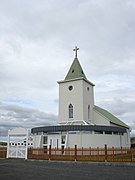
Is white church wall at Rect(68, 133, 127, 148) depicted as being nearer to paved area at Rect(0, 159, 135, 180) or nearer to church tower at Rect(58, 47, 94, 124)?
church tower at Rect(58, 47, 94, 124)

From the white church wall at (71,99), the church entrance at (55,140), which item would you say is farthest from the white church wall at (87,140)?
the white church wall at (71,99)

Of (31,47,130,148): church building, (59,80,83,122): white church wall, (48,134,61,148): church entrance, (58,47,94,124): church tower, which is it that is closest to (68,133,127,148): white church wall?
(31,47,130,148): church building

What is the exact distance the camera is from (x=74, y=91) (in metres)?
35.0

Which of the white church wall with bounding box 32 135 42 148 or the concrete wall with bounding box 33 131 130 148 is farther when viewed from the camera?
the white church wall with bounding box 32 135 42 148

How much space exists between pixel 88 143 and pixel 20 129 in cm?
819

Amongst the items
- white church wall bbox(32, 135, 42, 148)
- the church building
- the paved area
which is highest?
the church building

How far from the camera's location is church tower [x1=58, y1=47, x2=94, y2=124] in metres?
34.1

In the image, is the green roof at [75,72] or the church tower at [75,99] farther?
the green roof at [75,72]

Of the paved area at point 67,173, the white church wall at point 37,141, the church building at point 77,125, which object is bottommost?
the paved area at point 67,173

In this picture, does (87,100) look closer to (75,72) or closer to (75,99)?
(75,99)

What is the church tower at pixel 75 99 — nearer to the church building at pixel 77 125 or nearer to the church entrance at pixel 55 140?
the church building at pixel 77 125

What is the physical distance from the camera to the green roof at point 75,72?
36.2 metres

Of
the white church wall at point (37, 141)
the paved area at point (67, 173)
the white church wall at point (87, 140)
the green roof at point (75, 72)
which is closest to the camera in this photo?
the paved area at point (67, 173)

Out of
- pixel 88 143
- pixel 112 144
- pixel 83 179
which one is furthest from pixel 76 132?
pixel 83 179
